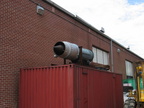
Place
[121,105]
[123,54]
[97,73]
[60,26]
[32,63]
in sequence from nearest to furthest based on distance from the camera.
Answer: [97,73] → [32,63] → [121,105] → [60,26] → [123,54]

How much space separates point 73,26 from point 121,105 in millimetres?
7056

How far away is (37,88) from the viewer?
8.64 metres

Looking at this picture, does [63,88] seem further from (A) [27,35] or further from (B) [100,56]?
(B) [100,56]

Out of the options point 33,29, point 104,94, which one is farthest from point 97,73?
point 33,29

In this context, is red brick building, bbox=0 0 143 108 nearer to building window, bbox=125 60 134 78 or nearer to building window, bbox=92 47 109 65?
building window, bbox=92 47 109 65

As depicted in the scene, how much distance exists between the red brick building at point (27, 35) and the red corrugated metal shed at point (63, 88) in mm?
676

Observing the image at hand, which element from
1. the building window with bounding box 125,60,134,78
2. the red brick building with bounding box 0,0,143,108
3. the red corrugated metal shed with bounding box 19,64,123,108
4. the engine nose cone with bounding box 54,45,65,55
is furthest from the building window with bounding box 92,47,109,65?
the engine nose cone with bounding box 54,45,65,55

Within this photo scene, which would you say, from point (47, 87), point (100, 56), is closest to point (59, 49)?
point (47, 87)

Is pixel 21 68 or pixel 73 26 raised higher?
pixel 73 26

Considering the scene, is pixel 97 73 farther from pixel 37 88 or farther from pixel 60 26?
pixel 60 26

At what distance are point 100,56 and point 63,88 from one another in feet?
45.9

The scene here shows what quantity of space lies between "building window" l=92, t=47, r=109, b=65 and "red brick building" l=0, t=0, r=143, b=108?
311 centimetres

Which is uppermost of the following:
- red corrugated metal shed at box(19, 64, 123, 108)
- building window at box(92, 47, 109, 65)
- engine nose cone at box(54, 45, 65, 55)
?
building window at box(92, 47, 109, 65)

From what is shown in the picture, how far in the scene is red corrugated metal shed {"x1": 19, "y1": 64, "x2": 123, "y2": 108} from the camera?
25.1 feet
